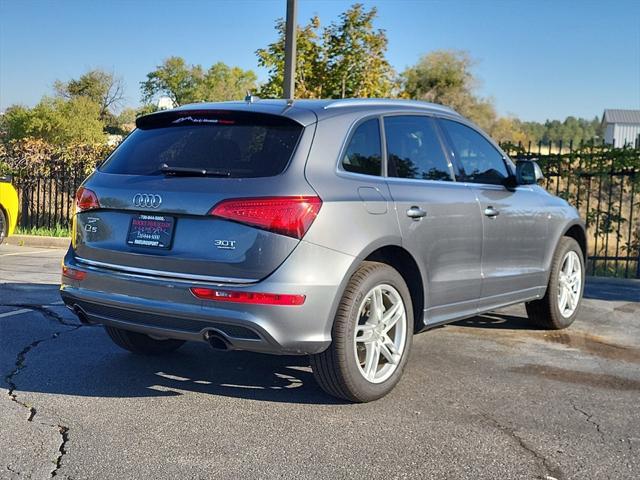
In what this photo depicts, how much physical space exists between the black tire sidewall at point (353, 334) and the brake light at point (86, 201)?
64.1 inches

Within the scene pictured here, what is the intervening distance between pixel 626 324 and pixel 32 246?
970 centimetres

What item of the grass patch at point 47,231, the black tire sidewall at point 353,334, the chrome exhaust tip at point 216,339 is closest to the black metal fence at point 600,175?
the black tire sidewall at point 353,334

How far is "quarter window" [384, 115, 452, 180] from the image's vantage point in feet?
15.4

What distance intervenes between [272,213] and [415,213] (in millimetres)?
1128

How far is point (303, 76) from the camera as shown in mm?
14281

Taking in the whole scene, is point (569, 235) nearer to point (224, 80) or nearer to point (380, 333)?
point (380, 333)

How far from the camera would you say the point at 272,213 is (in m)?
3.79

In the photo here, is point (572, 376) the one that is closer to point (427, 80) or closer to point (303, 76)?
point (303, 76)

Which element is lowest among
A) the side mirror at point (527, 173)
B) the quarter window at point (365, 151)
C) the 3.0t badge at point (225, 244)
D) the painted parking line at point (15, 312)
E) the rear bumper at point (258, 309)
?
the painted parking line at point (15, 312)

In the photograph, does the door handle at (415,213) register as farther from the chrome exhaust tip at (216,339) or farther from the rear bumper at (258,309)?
the chrome exhaust tip at (216,339)

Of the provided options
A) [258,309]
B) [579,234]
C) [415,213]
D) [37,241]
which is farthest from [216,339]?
[37,241]

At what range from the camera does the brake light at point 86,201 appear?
437 cm

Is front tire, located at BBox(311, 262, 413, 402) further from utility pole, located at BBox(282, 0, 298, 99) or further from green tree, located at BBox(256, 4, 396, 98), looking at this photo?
green tree, located at BBox(256, 4, 396, 98)

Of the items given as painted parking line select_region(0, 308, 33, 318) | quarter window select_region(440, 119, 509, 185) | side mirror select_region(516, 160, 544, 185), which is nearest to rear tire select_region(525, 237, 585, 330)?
side mirror select_region(516, 160, 544, 185)
